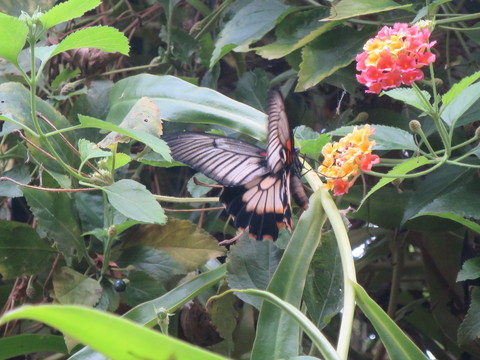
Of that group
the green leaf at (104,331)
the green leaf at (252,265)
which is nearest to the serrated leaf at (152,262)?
the green leaf at (252,265)

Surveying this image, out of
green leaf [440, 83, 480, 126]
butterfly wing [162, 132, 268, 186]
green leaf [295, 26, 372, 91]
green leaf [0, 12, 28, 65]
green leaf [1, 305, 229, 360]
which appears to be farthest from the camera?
green leaf [295, 26, 372, 91]

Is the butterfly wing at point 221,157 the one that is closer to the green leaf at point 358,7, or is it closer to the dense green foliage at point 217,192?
the dense green foliage at point 217,192

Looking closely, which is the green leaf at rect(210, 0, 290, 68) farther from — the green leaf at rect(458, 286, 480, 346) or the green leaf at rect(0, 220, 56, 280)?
the green leaf at rect(458, 286, 480, 346)

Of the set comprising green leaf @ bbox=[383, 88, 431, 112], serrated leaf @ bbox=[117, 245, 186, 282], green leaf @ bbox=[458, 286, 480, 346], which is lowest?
green leaf @ bbox=[458, 286, 480, 346]

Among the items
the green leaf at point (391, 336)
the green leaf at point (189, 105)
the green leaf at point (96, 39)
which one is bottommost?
the green leaf at point (391, 336)

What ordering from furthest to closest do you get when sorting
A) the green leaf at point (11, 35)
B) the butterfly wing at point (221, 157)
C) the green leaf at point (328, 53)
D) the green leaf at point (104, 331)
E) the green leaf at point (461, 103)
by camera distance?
the green leaf at point (328, 53) < the butterfly wing at point (221, 157) < the green leaf at point (461, 103) < the green leaf at point (11, 35) < the green leaf at point (104, 331)

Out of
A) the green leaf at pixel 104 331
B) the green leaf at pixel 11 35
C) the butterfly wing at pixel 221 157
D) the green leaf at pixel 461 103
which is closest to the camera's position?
the green leaf at pixel 104 331

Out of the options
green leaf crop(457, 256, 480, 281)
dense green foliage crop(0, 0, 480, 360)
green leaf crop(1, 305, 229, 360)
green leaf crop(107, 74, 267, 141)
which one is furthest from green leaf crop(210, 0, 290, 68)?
green leaf crop(1, 305, 229, 360)

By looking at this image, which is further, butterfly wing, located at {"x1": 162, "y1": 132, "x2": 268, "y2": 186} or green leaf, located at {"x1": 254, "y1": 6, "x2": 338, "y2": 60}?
green leaf, located at {"x1": 254, "y1": 6, "x2": 338, "y2": 60}
